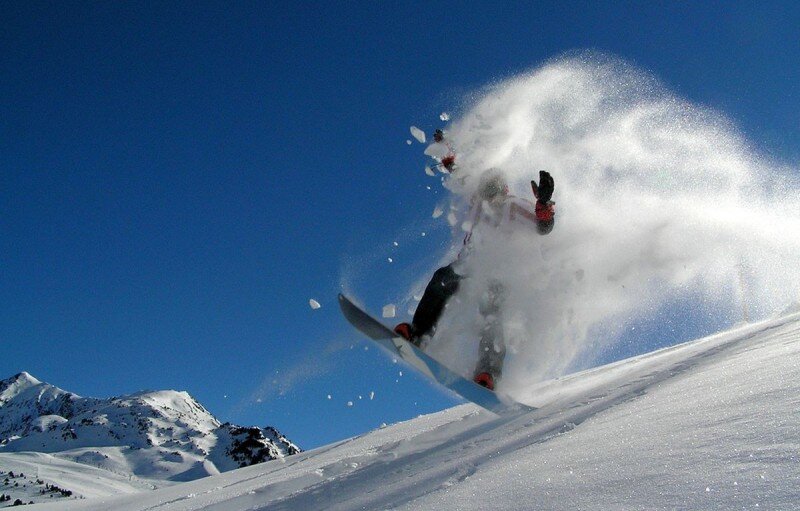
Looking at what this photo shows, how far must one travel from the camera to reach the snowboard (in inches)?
211

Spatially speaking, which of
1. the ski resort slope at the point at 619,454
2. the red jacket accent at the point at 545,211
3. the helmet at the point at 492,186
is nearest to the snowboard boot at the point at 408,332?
the ski resort slope at the point at 619,454

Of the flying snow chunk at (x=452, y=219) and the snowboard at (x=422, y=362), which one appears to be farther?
the flying snow chunk at (x=452, y=219)

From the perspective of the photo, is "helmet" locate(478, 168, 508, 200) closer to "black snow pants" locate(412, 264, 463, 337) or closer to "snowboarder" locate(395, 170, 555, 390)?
"snowboarder" locate(395, 170, 555, 390)

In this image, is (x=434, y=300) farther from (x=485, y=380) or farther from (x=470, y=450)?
(x=470, y=450)

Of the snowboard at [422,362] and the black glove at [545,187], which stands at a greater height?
the black glove at [545,187]

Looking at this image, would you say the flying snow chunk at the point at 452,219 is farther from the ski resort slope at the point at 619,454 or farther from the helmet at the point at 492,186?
the ski resort slope at the point at 619,454

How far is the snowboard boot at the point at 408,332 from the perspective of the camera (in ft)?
20.4

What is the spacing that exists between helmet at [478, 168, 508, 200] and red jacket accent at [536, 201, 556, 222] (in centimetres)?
83

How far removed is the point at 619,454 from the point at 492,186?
5.86 m

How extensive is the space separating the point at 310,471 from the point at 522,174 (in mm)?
5650

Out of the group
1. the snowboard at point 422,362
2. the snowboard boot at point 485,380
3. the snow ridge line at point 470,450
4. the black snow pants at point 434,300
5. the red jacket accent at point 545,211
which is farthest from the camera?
the red jacket accent at point 545,211

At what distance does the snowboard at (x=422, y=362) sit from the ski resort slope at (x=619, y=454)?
2.00ft

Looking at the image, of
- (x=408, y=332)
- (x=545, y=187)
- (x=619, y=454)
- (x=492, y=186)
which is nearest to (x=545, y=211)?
(x=545, y=187)

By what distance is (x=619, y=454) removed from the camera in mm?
2158
